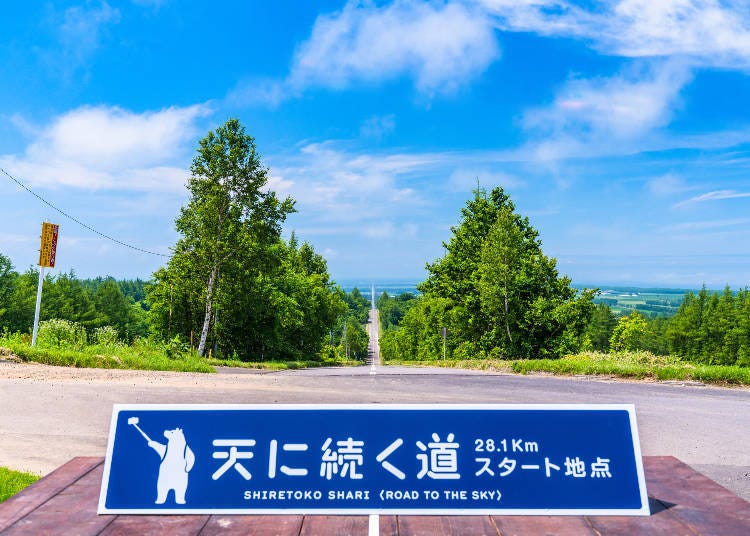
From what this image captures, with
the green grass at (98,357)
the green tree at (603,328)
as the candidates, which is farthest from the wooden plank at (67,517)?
the green tree at (603,328)

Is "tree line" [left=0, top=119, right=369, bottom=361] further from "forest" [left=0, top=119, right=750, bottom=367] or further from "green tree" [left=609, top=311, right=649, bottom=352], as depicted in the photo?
"green tree" [left=609, top=311, right=649, bottom=352]

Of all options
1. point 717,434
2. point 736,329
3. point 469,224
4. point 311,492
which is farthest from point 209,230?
point 736,329

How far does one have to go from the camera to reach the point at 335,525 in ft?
9.12

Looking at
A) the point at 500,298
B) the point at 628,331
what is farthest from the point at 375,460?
the point at 628,331

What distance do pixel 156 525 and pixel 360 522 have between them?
1039 millimetres

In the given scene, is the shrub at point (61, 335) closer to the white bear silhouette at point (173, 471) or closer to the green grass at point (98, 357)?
the green grass at point (98, 357)

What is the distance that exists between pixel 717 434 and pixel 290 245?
155ft

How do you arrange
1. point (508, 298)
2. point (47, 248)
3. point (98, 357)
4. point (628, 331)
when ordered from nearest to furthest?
1. point (98, 357)
2. point (47, 248)
3. point (508, 298)
4. point (628, 331)

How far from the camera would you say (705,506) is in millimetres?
3098

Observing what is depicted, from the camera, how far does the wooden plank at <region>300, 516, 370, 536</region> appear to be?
269 centimetres

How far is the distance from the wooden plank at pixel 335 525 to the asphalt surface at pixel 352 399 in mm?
3600

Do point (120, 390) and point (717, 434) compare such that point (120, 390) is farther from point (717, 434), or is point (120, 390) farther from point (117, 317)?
point (117, 317)

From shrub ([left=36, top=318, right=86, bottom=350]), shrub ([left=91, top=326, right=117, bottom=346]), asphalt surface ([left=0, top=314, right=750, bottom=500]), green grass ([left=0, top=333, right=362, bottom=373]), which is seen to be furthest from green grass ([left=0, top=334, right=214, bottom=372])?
shrub ([left=91, top=326, right=117, bottom=346])

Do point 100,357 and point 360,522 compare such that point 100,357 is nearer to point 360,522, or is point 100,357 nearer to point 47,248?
point 47,248
